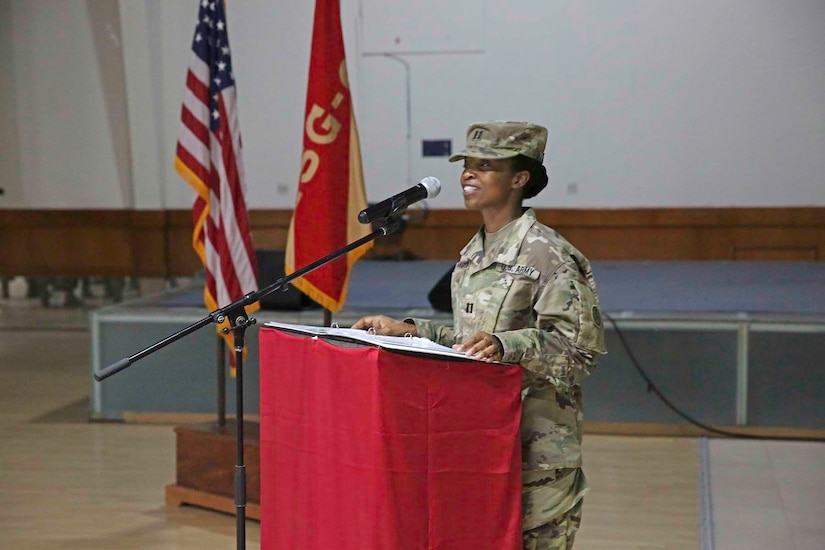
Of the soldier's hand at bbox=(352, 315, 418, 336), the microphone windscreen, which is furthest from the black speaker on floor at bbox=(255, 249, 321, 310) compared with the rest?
the microphone windscreen

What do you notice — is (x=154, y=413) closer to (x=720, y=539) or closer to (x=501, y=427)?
(x=720, y=539)

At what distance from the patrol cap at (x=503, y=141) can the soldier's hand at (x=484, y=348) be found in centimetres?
39

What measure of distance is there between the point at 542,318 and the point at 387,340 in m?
0.32

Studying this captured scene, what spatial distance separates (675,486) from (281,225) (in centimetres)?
563

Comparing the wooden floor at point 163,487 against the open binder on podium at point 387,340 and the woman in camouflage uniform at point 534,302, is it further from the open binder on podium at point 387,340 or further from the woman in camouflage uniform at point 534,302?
the open binder on podium at point 387,340

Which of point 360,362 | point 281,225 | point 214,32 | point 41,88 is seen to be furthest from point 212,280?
point 41,88

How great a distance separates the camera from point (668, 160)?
9.27 meters

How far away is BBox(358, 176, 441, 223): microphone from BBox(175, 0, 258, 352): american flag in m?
2.38

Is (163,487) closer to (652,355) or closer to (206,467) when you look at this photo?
(206,467)

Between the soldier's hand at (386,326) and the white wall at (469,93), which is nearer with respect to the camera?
the soldier's hand at (386,326)

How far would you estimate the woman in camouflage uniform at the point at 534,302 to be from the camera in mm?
2266

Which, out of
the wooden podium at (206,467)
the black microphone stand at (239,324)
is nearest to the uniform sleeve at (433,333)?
the black microphone stand at (239,324)

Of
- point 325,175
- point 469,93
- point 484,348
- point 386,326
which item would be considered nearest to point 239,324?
point 386,326

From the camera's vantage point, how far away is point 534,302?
2.32 metres
